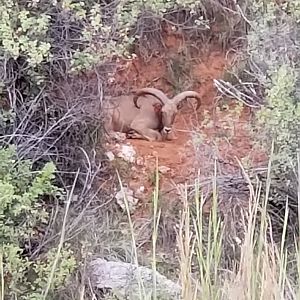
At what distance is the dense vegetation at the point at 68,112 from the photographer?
4.21 metres

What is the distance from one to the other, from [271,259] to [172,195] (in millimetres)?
2629

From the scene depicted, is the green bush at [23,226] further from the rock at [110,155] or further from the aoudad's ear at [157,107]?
the aoudad's ear at [157,107]

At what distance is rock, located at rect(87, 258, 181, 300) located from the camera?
372 cm

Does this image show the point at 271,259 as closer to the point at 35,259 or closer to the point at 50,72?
the point at 35,259

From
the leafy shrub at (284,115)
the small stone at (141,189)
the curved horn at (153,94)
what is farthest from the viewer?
the curved horn at (153,94)

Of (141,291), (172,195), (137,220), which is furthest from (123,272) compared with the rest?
(141,291)

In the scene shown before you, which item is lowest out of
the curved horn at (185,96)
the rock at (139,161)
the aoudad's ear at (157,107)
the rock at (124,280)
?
the rock at (124,280)

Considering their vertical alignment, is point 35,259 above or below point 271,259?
below

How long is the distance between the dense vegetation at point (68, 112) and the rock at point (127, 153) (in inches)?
33.4

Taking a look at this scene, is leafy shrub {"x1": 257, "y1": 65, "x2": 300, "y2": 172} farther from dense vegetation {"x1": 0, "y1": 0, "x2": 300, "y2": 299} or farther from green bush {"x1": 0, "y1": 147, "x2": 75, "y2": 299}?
green bush {"x1": 0, "y1": 147, "x2": 75, "y2": 299}

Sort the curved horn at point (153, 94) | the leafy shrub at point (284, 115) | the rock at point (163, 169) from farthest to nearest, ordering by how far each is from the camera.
Result: the curved horn at point (153, 94) → the rock at point (163, 169) → the leafy shrub at point (284, 115)

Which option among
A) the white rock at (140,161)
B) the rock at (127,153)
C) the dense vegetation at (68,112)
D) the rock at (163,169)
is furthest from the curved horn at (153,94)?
the dense vegetation at (68,112)

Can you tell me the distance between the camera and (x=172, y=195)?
5277mm

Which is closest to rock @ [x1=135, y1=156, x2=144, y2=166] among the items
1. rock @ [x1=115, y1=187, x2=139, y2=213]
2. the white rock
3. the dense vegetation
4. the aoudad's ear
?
the white rock
